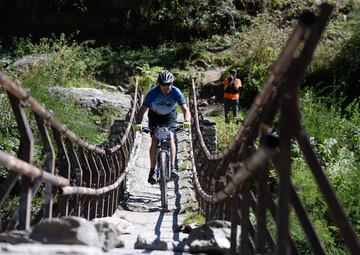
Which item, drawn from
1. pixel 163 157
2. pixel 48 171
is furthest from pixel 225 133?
pixel 48 171

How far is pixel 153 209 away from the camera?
9.60 metres

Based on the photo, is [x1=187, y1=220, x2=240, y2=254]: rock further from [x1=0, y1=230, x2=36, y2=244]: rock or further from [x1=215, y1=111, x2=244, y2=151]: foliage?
[x1=215, y1=111, x2=244, y2=151]: foliage

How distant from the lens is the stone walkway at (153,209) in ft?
17.9

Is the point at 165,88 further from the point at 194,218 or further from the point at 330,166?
the point at 330,166

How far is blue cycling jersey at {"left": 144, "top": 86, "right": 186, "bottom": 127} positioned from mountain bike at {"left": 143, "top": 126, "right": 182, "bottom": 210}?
18cm

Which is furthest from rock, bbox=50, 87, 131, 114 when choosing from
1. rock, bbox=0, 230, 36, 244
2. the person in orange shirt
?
rock, bbox=0, 230, 36, 244

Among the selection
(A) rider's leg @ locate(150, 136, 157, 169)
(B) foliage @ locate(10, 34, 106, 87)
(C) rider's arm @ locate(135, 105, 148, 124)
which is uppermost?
→ (B) foliage @ locate(10, 34, 106, 87)

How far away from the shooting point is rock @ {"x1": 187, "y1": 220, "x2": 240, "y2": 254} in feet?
15.4

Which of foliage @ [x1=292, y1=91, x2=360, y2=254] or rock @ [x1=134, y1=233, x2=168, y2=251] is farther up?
foliage @ [x1=292, y1=91, x2=360, y2=254]

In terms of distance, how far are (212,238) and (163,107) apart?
4824mm

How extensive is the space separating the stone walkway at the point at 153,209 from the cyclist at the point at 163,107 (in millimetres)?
471

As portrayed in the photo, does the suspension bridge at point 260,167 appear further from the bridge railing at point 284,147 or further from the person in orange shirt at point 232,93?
the person in orange shirt at point 232,93

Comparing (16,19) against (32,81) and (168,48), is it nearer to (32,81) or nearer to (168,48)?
(168,48)

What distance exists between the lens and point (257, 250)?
3.58 m
